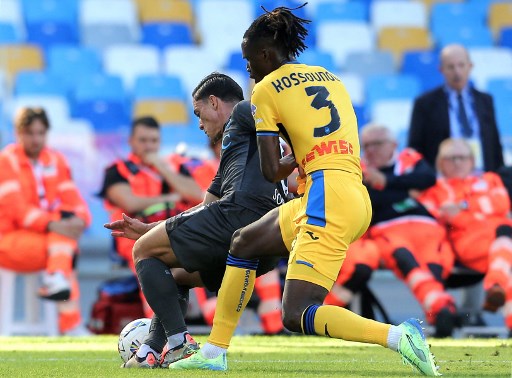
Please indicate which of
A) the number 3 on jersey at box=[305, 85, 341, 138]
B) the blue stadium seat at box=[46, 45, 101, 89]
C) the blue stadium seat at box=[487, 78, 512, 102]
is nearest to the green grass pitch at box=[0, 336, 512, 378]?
the number 3 on jersey at box=[305, 85, 341, 138]

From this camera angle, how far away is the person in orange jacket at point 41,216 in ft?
32.6

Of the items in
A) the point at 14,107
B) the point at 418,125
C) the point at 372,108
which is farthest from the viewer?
the point at 372,108

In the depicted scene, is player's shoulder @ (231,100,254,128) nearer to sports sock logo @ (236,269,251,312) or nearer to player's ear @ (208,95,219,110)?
player's ear @ (208,95,219,110)

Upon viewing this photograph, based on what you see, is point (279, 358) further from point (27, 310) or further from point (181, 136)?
point (181, 136)

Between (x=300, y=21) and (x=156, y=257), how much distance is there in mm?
1407

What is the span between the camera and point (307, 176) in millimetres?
5469

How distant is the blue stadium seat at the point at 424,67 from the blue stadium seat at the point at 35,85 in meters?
4.43

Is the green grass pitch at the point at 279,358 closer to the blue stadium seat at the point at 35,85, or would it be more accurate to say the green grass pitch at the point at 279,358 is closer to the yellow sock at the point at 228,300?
the yellow sock at the point at 228,300

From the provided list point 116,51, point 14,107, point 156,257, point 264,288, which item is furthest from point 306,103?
point 116,51

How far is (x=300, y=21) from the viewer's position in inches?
221

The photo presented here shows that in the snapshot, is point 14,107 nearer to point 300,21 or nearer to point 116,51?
point 116,51

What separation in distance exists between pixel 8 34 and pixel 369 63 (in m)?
4.44

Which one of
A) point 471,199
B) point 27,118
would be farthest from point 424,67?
point 27,118

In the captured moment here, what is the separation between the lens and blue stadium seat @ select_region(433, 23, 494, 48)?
15.4 metres
